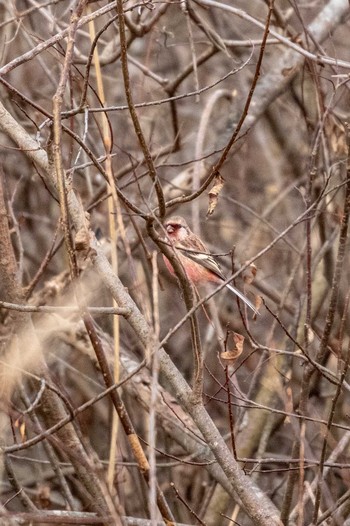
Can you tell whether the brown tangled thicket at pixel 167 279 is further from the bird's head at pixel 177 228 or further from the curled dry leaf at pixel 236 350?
the bird's head at pixel 177 228

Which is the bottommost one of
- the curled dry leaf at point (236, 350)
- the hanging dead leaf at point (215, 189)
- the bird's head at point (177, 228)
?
the curled dry leaf at point (236, 350)

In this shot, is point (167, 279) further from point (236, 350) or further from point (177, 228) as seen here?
point (236, 350)

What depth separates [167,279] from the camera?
714 cm

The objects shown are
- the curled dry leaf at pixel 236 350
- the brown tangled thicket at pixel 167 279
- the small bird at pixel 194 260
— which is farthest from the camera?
the small bird at pixel 194 260

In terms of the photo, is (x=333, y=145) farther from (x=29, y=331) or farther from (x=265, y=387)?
(x=29, y=331)

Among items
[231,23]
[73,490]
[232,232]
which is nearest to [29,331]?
[73,490]

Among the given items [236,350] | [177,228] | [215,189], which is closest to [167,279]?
[177,228]

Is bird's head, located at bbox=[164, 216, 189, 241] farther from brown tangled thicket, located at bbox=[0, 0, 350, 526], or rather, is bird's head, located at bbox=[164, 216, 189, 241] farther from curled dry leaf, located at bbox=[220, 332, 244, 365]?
curled dry leaf, located at bbox=[220, 332, 244, 365]

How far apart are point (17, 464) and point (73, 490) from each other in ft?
6.47

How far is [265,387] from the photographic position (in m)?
6.21

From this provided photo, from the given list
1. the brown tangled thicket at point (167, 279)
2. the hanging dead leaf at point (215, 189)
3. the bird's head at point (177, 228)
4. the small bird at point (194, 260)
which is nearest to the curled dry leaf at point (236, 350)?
the brown tangled thicket at point (167, 279)

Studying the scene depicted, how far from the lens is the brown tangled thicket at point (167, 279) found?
3.38 metres

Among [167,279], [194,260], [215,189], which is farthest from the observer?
[167,279]

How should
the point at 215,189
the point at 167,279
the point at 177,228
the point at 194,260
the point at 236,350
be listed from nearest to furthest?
the point at 215,189, the point at 236,350, the point at 177,228, the point at 194,260, the point at 167,279
